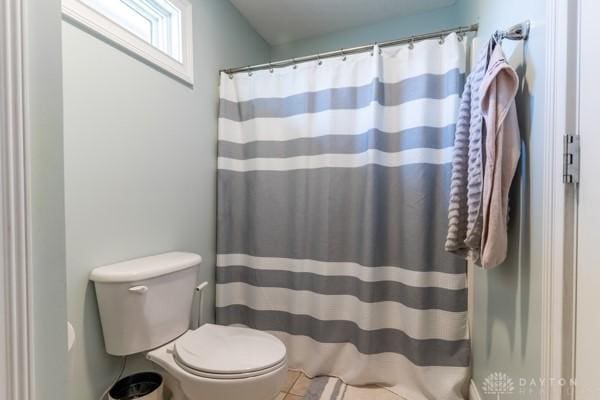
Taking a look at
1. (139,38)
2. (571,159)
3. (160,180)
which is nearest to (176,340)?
(160,180)

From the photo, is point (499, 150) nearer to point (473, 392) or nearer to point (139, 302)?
point (473, 392)

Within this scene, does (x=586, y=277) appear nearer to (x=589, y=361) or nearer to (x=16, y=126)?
(x=589, y=361)

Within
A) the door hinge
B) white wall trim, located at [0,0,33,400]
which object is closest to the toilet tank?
white wall trim, located at [0,0,33,400]

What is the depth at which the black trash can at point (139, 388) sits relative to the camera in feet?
3.91

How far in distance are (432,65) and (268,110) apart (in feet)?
2.96

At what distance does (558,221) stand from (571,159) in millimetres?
145

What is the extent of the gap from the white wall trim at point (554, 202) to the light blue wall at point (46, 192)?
991 millimetres

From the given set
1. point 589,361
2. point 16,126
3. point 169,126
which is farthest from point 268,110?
point 589,361

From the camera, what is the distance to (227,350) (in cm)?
118

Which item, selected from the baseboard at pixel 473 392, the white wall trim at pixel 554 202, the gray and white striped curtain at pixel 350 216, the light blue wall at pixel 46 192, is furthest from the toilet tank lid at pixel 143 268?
the baseboard at pixel 473 392

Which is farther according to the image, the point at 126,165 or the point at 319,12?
the point at 319,12

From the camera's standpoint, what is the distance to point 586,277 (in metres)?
0.62

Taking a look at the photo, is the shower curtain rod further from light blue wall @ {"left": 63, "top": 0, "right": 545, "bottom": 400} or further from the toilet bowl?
the toilet bowl

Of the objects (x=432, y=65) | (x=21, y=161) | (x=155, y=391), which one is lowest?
(x=155, y=391)
